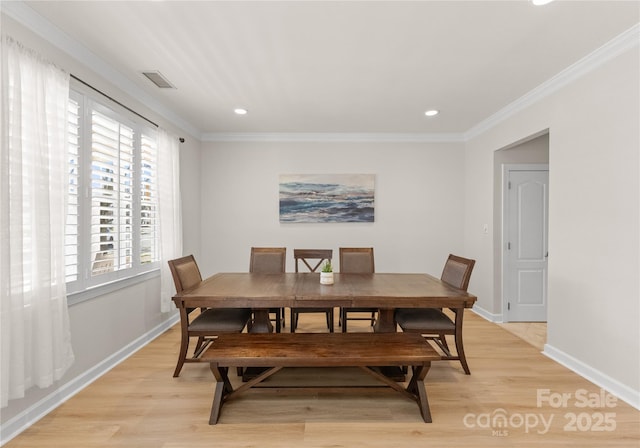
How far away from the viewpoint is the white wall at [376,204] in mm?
4895

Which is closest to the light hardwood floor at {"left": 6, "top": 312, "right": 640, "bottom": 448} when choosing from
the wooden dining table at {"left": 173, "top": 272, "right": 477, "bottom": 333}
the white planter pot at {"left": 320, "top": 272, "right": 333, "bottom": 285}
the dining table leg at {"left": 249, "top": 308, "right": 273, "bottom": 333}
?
the dining table leg at {"left": 249, "top": 308, "right": 273, "bottom": 333}

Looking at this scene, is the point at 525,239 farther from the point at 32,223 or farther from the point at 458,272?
the point at 32,223

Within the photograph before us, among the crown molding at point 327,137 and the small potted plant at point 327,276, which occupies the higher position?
the crown molding at point 327,137

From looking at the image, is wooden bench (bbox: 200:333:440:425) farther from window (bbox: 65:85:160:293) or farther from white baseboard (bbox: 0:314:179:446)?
window (bbox: 65:85:160:293)

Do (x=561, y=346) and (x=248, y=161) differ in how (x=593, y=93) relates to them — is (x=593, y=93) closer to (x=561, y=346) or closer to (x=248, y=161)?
(x=561, y=346)

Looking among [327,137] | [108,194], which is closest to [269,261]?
[108,194]

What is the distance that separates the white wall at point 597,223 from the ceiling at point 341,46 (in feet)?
1.23

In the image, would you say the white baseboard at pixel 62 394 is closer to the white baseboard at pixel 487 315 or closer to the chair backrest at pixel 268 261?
the chair backrest at pixel 268 261

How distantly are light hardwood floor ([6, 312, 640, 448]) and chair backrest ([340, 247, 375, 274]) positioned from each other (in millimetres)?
1218

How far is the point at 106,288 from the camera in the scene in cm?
272

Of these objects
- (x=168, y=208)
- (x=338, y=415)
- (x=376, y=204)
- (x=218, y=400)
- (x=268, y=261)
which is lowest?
(x=338, y=415)

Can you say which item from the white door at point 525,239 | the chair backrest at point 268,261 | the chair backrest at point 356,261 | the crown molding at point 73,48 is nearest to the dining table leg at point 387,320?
the chair backrest at point 356,261

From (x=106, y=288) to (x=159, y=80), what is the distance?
1.96 meters

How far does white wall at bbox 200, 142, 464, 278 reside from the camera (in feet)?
16.1
